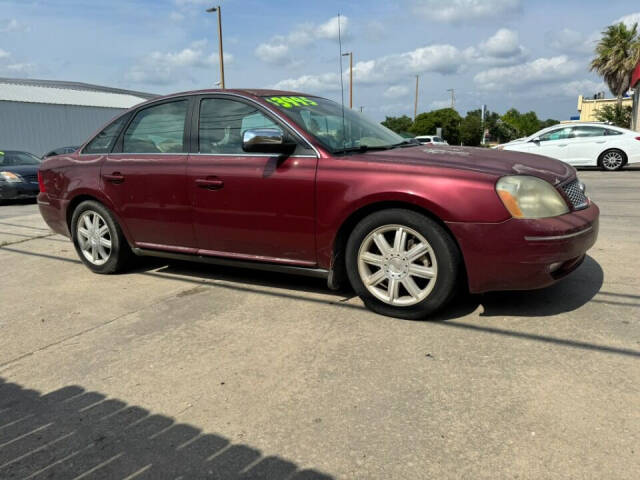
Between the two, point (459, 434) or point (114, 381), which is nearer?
point (459, 434)

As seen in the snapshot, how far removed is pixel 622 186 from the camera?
10219mm

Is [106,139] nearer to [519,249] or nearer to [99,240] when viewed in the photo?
[99,240]

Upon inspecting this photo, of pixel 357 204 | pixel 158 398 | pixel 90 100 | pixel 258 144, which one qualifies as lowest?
pixel 158 398

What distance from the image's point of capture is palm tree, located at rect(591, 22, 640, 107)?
105 ft

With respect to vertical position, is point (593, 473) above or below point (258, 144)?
below

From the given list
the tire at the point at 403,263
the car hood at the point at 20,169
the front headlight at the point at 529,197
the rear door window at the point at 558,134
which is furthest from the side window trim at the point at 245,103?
the rear door window at the point at 558,134

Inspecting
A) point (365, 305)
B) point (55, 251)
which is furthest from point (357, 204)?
point (55, 251)

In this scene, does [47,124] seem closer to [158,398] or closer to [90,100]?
[90,100]

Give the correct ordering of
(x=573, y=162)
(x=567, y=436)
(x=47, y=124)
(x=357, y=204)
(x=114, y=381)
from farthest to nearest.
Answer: (x=47, y=124) → (x=573, y=162) → (x=357, y=204) → (x=114, y=381) → (x=567, y=436)

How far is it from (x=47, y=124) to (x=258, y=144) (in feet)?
98.1

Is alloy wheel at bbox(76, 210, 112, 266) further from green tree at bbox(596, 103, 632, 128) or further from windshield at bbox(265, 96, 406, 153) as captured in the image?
green tree at bbox(596, 103, 632, 128)

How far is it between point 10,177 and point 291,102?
980 cm

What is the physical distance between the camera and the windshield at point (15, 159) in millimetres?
12398

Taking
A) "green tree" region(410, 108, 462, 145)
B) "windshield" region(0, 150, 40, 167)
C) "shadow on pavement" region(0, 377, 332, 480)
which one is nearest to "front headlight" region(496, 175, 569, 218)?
"shadow on pavement" region(0, 377, 332, 480)
